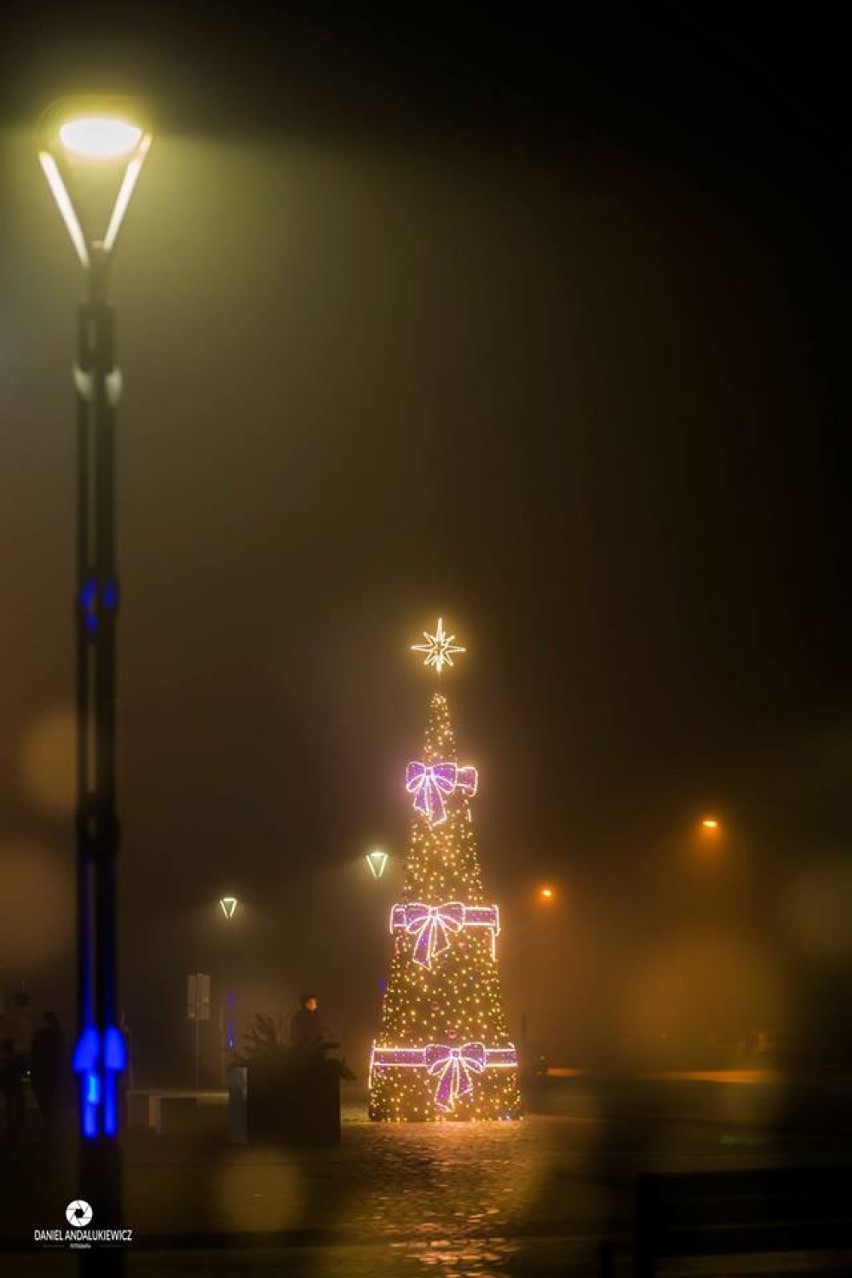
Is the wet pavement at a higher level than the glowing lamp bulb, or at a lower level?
lower

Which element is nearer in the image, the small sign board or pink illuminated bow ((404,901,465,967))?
pink illuminated bow ((404,901,465,967))

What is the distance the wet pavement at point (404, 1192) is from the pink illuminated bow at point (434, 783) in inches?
180

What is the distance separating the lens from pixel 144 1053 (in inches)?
3024

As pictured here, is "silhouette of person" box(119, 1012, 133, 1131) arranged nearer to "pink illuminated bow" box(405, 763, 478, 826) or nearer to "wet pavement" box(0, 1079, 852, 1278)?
"wet pavement" box(0, 1079, 852, 1278)

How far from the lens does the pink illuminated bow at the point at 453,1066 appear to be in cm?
2919

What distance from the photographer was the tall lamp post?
821 cm

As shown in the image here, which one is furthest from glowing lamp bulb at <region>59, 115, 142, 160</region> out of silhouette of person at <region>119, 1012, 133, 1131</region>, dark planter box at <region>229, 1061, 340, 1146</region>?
dark planter box at <region>229, 1061, 340, 1146</region>

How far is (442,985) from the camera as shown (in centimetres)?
2936

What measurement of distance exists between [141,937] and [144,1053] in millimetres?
12306

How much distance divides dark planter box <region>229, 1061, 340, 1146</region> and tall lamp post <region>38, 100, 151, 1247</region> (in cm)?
1631

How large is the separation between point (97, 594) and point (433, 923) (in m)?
21.2

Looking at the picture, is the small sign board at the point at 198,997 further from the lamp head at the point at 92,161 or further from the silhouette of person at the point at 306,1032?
the lamp head at the point at 92,161

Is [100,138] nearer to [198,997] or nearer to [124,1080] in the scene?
[124,1080]

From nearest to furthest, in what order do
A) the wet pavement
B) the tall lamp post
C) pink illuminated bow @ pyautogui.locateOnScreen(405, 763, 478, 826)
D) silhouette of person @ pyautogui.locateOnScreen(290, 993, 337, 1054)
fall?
the tall lamp post
the wet pavement
silhouette of person @ pyautogui.locateOnScreen(290, 993, 337, 1054)
pink illuminated bow @ pyautogui.locateOnScreen(405, 763, 478, 826)
